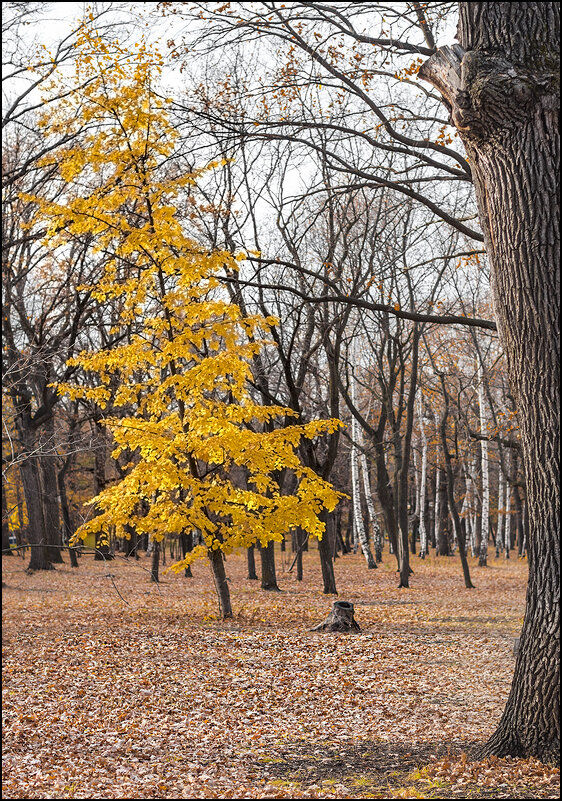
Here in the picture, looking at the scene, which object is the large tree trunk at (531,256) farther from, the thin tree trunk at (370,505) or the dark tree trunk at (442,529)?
the dark tree trunk at (442,529)

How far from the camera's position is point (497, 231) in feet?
14.0

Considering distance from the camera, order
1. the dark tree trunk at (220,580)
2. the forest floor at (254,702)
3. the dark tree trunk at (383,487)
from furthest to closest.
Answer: the dark tree trunk at (383,487) → the dark tree trunk at (220,580) → the forest floor at (254,702)

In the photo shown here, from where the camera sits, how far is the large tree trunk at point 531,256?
3.96 m

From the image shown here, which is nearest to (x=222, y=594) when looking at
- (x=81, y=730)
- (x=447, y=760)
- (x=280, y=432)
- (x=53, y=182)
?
(x=280, y=432)

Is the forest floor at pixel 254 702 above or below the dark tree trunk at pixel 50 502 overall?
below

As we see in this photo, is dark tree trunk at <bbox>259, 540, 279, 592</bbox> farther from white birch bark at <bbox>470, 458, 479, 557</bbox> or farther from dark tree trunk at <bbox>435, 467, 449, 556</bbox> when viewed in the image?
dark tree trunk at <bbox>435, 467, 449, 556</bbox>

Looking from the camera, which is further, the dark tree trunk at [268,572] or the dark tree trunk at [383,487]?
the dark tree trunk at [383,487]

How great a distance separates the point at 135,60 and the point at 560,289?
8282 mm

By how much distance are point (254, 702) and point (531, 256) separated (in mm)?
4941

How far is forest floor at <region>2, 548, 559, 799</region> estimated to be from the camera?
436cm

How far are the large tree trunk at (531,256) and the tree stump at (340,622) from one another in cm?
662

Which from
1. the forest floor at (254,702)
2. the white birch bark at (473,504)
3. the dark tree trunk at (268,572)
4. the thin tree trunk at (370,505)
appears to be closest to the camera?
the forest floor at (254,702)

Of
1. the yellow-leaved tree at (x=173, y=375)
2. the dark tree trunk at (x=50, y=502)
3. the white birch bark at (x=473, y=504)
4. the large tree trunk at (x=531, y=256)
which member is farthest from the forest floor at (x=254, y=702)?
the white birch bark at (x=473, y=504)

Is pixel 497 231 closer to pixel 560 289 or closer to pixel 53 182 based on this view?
pixel 560 289
